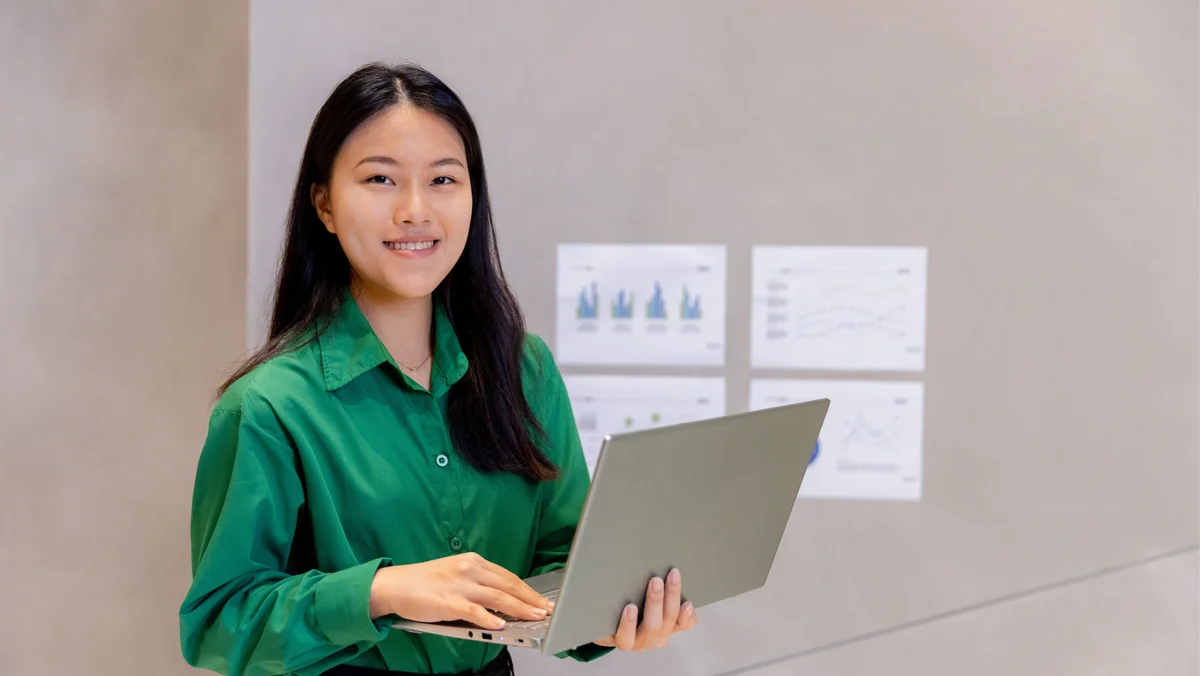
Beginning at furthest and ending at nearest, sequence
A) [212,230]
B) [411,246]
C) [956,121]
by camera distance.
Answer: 1. [212,230]
2. [956,121]
3. [411,246]

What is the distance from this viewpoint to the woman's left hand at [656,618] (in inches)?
48.5

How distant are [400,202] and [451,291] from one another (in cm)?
22

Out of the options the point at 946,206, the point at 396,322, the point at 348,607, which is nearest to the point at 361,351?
the point at 396,322

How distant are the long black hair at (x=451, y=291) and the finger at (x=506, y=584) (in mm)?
264

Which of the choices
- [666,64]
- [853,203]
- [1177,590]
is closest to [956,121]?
[853,203]

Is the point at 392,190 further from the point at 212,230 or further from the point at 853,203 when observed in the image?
the point at 212,230

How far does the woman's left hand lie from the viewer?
123 cm

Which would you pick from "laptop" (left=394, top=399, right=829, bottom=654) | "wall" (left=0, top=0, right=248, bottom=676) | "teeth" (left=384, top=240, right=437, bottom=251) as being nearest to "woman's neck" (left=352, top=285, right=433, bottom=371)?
"teeth" (left=384, top=240, right=437, bottom=251)

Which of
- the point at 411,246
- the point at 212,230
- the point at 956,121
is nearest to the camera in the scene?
the point at 411,246

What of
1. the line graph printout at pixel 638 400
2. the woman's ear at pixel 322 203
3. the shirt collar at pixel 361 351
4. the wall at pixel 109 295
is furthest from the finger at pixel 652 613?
the wall at pixel 109 295

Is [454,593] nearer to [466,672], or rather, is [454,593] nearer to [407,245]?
[466,672]

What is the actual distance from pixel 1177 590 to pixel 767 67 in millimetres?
1508

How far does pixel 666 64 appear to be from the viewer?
2.45 meters

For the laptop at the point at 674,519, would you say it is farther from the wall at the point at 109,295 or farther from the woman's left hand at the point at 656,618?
the wall at the point at 109,295
